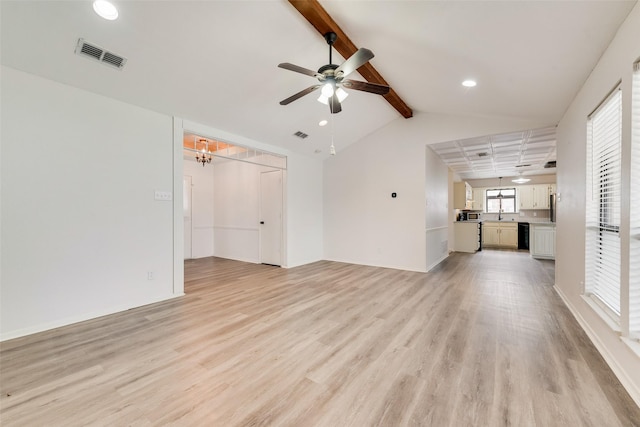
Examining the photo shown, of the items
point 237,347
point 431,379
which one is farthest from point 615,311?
point 237,347

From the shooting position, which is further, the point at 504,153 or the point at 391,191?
the point at 504,153

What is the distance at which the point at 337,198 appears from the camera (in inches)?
261

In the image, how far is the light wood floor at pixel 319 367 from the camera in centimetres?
157

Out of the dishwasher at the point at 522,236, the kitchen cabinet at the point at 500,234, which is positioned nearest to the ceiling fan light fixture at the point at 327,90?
the kitchen cabinet at the point at 500,234

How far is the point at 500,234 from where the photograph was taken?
923 cm

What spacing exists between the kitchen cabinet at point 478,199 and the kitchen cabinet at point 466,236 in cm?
214

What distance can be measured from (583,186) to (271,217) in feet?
17.2

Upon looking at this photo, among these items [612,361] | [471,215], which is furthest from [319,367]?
[471,215]

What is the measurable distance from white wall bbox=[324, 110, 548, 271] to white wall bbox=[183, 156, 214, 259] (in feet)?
11.2

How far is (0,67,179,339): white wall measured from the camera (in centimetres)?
260

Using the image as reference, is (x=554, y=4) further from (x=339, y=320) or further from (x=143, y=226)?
(x=143, y=226)

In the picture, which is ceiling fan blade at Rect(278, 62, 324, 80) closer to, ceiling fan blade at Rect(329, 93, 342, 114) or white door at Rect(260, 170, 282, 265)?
ceiling fan blade at Rect(329, 93, 342, 114)

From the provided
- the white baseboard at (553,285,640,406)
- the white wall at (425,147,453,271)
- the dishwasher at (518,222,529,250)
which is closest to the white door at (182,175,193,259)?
the white wall at (425,147,453,271)

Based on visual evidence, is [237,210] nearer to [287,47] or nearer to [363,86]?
[287,47]
